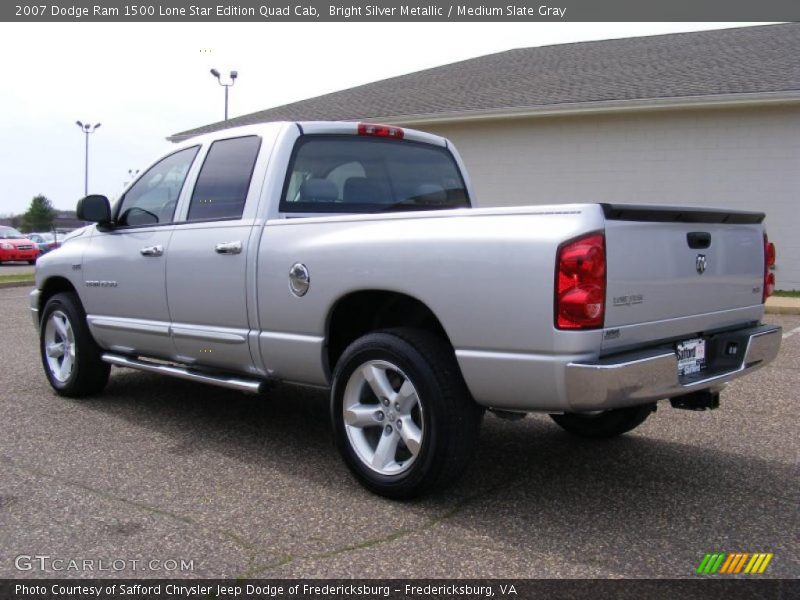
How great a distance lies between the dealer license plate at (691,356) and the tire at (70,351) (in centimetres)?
424

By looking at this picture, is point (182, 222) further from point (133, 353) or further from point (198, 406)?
point (198, 406)

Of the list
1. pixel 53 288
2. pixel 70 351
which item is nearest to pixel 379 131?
pixel 70 351

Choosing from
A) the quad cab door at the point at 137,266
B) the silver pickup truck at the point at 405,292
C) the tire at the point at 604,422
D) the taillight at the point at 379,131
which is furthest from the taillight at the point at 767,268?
the quad cab door at the point at 137,266

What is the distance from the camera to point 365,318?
14.5ft

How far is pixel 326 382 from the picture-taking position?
4289 mm

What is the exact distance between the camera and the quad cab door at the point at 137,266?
5.25 m

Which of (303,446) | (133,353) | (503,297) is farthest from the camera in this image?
(133,353)

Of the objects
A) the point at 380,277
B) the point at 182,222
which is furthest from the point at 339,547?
the point at 182,222

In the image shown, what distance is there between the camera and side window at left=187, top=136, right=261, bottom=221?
191 inches

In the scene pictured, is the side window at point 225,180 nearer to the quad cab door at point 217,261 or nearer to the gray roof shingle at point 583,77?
the quad cab door at point 217,261

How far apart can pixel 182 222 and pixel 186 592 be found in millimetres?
2768

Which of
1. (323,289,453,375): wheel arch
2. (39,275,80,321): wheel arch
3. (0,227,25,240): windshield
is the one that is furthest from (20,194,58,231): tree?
(323,289,453,375): wheel arch

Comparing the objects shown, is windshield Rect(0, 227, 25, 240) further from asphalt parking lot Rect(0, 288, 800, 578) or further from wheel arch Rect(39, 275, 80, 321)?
asphalt parking lot Rect(0, 288, 800, 578)

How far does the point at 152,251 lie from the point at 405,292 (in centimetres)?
223
